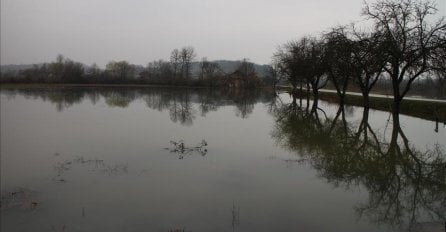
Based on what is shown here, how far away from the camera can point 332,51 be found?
37406 mm

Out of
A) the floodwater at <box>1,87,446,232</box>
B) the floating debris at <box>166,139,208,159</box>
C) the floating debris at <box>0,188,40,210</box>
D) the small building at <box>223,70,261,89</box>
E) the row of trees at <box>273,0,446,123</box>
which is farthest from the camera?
the small building at <box>223,70,261,89</box>

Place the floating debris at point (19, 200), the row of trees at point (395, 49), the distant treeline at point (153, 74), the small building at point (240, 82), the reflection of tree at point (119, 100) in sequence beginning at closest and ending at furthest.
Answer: the floating debris at point (19, 200)
the row of trees at point (395, 49)
the reflection of tree at point (119, 100)
the distant treeline at point (153, 74)
the small building at point (240, 82)

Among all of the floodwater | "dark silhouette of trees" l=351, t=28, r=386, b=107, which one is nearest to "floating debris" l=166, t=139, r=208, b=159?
the floodwater

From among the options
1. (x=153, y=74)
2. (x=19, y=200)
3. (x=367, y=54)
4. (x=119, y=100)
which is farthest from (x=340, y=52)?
(x=153, y=74)

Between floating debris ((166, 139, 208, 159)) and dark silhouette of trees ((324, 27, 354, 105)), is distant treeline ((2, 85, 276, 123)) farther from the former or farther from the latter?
dark silhouette of trees ((324, 27, 354, 105))

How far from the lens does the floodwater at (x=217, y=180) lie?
8.48 metres

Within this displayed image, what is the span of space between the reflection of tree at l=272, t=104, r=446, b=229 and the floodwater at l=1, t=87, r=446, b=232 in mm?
41

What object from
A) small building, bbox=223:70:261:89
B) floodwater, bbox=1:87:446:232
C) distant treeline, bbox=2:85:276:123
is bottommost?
floodwater, bbox=1:87:446:232

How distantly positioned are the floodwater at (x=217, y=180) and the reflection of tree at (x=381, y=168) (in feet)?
0.13

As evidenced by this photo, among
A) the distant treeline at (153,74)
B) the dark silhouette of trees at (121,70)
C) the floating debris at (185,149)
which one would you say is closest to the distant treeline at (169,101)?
the floating debris at (185,149)

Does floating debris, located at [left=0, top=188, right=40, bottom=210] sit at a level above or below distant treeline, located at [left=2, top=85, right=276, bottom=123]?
below

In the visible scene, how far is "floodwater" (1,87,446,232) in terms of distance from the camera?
8.48m

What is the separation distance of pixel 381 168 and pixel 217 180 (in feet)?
19.8

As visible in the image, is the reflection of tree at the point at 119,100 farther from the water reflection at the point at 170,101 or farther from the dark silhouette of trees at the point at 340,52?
the dark silhouette of trees at the point at 340,52
